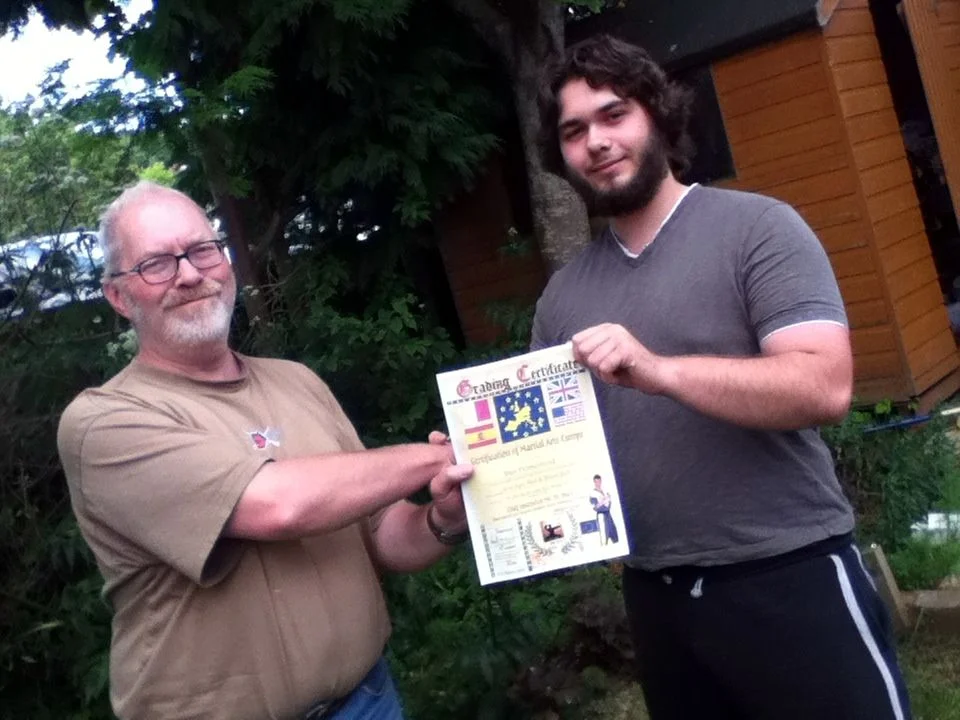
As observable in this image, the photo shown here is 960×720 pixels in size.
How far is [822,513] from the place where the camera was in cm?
226

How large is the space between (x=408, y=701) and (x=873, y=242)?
5013mm

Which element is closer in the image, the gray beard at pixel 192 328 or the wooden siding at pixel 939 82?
the gray beard at pixel 192 328

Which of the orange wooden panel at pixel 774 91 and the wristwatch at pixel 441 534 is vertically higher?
the orange wooden panel at pixel 774 91

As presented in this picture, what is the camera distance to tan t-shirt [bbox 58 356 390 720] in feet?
7.01

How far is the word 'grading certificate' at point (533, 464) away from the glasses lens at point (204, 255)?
2.04 feet

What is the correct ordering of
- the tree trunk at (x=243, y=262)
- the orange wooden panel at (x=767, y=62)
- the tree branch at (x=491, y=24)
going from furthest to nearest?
the orange wooden panel at (x=767, y=62)
the tree branch at (x=491, y=24)
the tree trunk at (x=243, y=262)

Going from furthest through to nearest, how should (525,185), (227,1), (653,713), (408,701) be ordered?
(525,185)
(227,1)
(408,701)
(653,713)

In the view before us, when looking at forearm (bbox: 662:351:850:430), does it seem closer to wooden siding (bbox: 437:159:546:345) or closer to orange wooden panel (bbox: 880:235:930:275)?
orange wooden panel (bbox: 880:235:930:275)

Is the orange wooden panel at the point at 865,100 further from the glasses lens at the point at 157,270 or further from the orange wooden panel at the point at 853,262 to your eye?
the glasses lens at the point at 157,270

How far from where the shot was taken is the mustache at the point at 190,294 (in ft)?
7.75

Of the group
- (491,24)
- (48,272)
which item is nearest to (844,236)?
(491,24)

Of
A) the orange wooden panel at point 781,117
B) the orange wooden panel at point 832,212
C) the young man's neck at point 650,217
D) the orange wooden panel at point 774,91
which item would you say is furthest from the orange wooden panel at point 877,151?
the young man's neck at point 650,217

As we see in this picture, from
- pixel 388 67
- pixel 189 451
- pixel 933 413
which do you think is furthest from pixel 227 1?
pixel 933 413

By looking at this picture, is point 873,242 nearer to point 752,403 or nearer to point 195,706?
point 752,403
